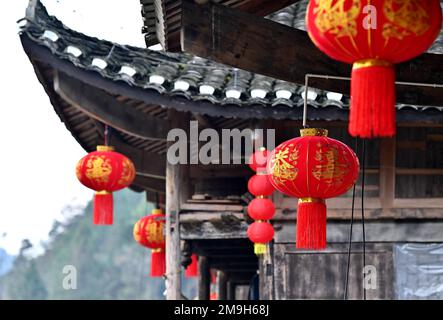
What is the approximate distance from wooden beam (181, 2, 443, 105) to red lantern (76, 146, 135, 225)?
5.56 m

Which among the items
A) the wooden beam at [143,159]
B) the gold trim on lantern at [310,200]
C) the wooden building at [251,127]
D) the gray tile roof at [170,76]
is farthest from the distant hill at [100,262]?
the gold trim on lantern at [310,200]

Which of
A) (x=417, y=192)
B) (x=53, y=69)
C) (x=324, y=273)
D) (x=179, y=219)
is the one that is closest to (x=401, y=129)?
(x=417, y=192)

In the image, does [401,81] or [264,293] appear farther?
[264,293]

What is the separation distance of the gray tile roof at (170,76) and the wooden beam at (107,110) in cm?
54

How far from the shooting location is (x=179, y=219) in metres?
12.6

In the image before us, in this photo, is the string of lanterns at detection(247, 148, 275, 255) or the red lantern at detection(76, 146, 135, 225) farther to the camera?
the red lantern at detection(76, 146, 135, 225)

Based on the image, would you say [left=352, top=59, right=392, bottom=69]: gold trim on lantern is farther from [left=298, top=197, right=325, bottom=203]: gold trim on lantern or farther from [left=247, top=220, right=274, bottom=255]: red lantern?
[left=247, top=220, right=274, bottom=255]: red lantern

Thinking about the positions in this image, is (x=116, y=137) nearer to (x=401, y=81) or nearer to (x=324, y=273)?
(x=324, y=273)

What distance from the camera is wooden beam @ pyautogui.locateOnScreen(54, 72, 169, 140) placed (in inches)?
480

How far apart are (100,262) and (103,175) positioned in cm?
5118

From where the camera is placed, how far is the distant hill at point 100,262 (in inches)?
2354

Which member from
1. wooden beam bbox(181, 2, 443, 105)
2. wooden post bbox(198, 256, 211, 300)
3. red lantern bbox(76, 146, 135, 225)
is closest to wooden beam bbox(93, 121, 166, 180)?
red lantern bbox(76, 146, 135, 225)
